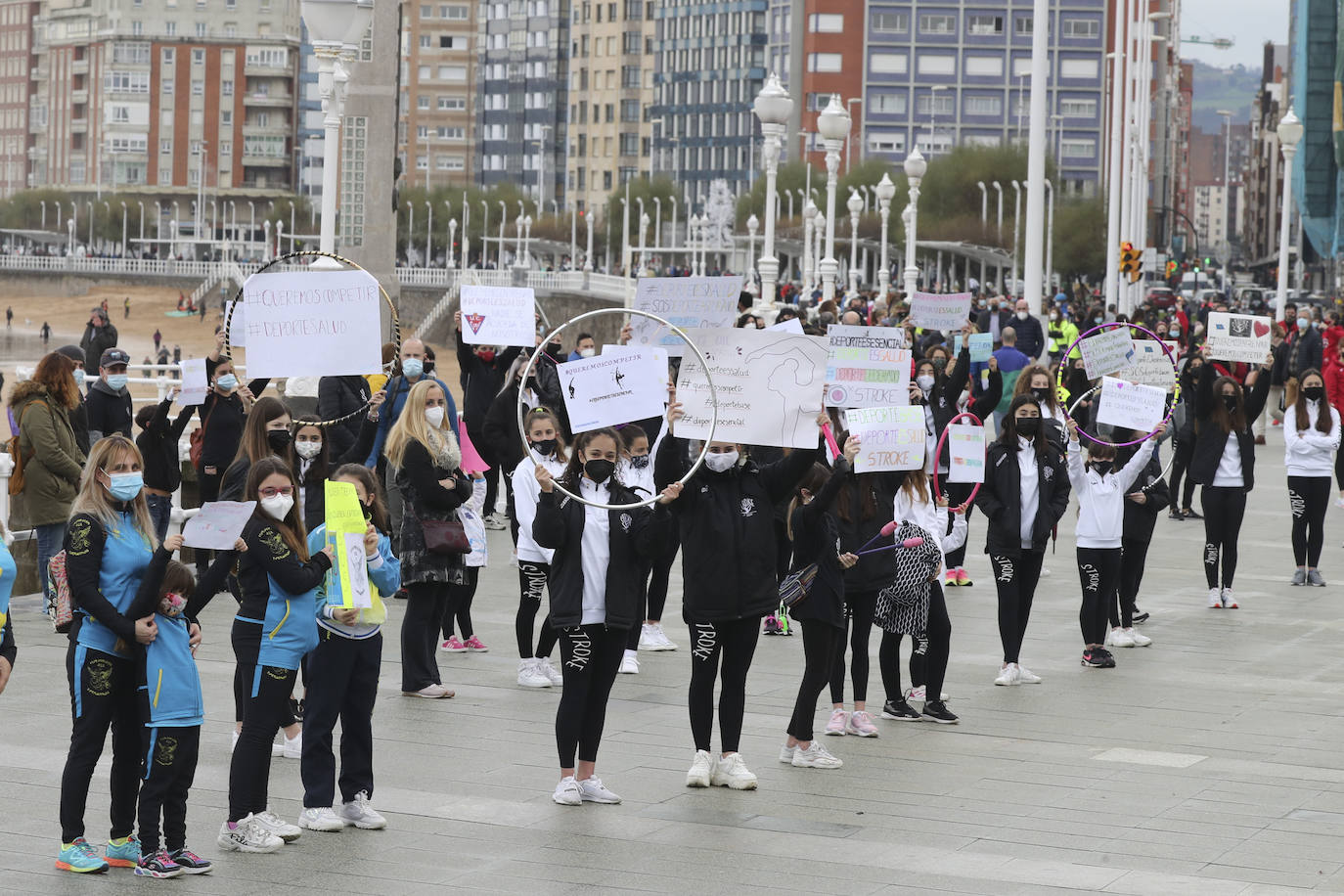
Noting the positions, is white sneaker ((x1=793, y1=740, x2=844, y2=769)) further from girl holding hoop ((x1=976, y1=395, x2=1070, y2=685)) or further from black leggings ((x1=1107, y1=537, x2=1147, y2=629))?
black leggings ((x1=1107, y1=537, x2=1147, y2=629))

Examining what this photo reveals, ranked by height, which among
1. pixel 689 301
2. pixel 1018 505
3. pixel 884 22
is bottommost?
pixel 1018 505

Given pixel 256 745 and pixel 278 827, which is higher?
pixel 256 745

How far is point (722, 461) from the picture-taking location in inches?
356

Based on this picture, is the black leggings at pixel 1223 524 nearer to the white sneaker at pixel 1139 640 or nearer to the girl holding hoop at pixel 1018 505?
the white sneaker at pixel 1139 640

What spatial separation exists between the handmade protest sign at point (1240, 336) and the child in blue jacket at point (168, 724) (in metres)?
12.4

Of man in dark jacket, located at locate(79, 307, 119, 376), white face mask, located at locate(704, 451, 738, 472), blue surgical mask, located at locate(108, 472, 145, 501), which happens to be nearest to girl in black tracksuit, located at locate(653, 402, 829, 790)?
white face mask, located at locate(704, 451, 738, 472)

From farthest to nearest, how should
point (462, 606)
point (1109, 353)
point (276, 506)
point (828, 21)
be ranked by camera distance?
point (828, 21)
point (1109, 353)
point (462, 606)
point (276, 506)

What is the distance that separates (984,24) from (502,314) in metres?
131

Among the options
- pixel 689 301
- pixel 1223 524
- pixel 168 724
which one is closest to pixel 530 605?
pixel 168 724

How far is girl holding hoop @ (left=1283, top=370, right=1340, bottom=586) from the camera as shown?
16688 mm

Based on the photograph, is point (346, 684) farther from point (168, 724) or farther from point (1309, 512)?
point (1309, 512)

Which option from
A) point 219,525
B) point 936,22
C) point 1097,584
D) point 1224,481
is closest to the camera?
point 219,525

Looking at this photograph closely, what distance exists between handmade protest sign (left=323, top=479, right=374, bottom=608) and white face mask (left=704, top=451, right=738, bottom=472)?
163cm

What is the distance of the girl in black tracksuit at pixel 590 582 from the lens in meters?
8.80
